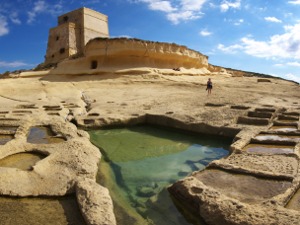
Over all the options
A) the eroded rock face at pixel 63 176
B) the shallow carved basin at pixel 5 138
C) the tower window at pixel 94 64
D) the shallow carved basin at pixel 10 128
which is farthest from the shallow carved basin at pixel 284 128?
A: the tower window at pixel 94 64

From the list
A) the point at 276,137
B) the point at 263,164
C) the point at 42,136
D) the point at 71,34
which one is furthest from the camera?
the point at 71,34

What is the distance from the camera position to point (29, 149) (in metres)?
4.41

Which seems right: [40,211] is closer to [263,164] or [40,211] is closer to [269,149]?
[263,164]

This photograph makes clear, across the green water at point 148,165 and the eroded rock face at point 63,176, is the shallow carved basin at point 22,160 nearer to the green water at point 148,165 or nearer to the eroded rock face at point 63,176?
the eroded rock face at point 63,176

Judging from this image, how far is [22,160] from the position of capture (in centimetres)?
403

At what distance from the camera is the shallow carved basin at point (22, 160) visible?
3.82m

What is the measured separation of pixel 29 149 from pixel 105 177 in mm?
1172

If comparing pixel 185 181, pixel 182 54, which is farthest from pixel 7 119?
pixel 182 54

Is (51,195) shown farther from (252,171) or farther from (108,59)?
(108,59)

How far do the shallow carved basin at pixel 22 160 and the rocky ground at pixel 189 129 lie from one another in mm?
119

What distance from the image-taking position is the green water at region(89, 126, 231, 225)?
A: 3283mm

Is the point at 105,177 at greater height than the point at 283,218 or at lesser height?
lesser

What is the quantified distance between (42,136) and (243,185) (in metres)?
3.55

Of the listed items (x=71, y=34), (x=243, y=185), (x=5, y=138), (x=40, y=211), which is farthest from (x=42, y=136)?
(x=71, y=34)
